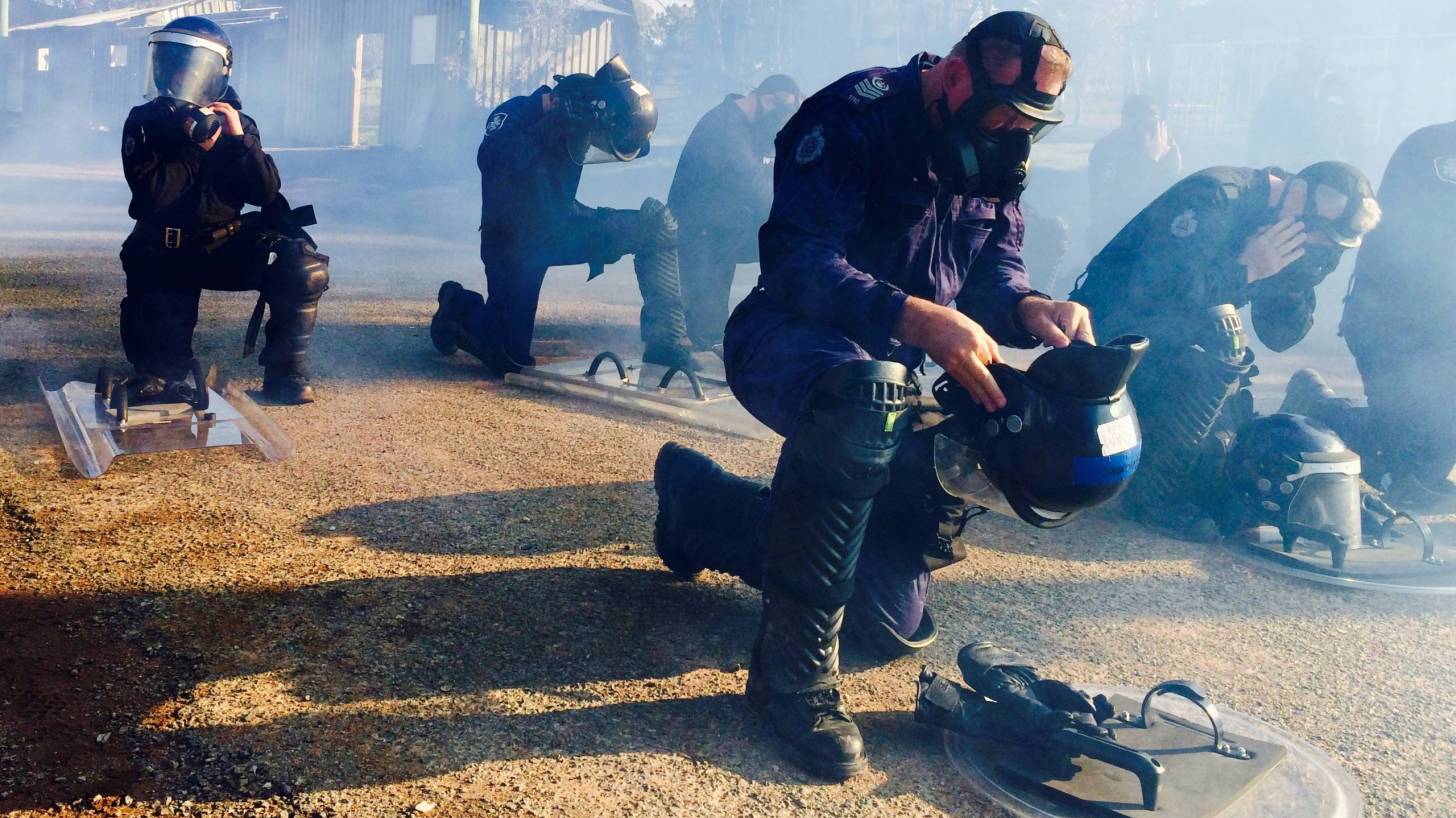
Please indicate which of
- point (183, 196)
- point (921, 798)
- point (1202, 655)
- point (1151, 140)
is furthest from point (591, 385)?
point (1151, 140)

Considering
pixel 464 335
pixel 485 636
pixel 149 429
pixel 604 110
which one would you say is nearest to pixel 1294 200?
pixel 604 110

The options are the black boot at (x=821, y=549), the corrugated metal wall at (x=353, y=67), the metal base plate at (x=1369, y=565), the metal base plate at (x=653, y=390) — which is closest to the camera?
the black boot at (x=821, y=549)

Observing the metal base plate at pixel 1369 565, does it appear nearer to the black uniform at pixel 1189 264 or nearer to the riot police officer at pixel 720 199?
the black uniform at pixel 1189 264

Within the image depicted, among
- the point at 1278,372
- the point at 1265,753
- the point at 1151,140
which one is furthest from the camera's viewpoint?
the point at 1151,140

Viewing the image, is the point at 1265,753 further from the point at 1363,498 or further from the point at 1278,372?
the point at 1278,372

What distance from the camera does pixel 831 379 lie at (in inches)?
98.0

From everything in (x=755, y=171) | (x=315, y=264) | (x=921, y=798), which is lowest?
(x=921, y=798)

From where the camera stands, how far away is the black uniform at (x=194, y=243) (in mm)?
4543

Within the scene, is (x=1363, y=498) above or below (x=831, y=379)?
below

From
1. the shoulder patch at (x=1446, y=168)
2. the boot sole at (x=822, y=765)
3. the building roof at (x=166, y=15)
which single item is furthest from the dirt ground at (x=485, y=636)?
the building roof at (x=166, y=15)

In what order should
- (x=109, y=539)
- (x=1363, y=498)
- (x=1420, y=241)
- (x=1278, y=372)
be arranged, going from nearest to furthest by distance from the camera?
(x=109, y=539), (x=1363, y=498), (x=1420, y=241), (x=1278, y=372)

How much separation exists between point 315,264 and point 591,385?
1.38 metres

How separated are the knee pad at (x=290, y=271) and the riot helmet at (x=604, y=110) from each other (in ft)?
4.83

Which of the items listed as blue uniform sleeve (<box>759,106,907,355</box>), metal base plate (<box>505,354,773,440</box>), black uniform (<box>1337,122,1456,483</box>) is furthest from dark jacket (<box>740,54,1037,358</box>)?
black uniform (<box>1337,122,1456,483</box>)
